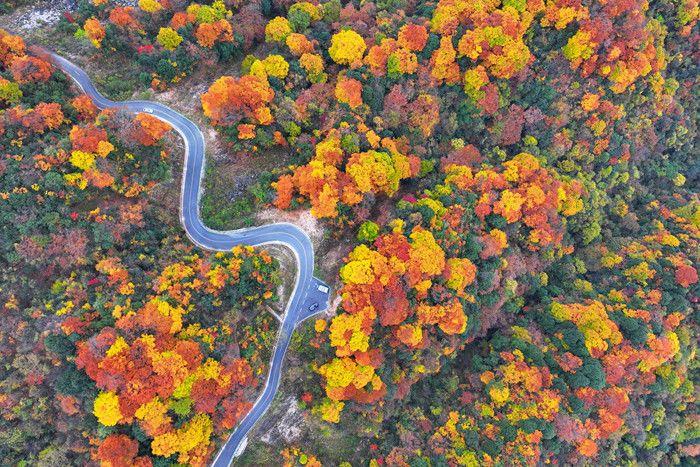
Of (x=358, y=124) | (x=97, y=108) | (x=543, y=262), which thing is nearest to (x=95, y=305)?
(x=97, y=108)

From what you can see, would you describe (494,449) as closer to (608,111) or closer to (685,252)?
(685,252)

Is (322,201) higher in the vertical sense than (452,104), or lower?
lower

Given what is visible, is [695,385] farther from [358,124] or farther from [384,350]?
[358,124]

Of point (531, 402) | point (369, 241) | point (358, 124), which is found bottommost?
point (531, 402)

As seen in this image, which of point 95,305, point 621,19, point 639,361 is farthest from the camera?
point 621,19

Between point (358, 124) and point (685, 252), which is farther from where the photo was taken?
point (685, 252)

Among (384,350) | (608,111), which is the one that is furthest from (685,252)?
(384,350)

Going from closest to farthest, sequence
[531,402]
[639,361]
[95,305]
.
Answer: [95,305]
[531,402]
[639,361]
